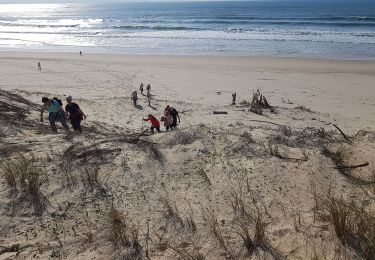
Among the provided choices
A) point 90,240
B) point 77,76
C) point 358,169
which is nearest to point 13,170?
point 90,240

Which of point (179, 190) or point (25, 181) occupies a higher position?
point (25, 181)

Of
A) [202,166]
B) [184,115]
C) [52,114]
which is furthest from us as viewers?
[184,115]

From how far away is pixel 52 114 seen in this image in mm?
9477

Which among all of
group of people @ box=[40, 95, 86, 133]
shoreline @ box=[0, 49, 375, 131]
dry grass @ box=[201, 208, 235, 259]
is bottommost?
shoreline @ box=[0, 49, 375, 131]

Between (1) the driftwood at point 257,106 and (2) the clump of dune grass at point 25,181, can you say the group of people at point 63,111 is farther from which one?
(1) the driftwood at point 257,106

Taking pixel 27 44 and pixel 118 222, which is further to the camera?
pixel 27 44

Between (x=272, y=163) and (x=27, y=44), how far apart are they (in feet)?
133

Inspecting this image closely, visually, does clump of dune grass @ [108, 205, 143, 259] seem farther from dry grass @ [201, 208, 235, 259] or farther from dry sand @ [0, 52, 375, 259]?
dry grass @ [201, 208, 235, 259]

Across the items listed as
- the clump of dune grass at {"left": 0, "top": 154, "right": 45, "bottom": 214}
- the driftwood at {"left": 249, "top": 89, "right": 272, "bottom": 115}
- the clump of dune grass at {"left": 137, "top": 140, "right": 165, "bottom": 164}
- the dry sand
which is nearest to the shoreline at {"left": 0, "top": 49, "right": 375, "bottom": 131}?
the driftwood at {"left": 249, "top": 89, "right": 272, "bottom": 115}

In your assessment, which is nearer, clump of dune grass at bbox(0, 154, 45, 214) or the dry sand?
the dry sand

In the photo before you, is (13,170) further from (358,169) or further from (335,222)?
(358,169)

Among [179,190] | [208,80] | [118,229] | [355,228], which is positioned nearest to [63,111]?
[179,190]

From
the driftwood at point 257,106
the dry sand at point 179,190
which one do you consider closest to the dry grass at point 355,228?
the dry sand at point 179,190

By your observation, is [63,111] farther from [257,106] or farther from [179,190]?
[257,106]
